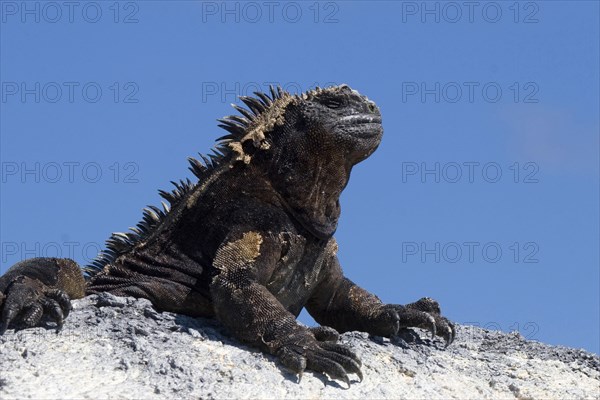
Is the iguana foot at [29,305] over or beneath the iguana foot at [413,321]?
beneath

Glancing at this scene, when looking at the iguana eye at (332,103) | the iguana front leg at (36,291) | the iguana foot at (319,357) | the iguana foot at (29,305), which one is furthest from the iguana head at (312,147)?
the iguana foot at (29,305)

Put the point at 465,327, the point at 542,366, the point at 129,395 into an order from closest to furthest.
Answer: the point at 129,395 < the point at 542,366 < the point at 465,327

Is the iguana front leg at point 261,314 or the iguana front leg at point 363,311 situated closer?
the iguana front leg at point 261,314

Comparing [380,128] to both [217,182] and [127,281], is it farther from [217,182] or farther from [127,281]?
[127,281]

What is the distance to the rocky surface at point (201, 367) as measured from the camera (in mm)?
10016

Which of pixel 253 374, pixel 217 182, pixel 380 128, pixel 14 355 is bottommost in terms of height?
pixel 14 355

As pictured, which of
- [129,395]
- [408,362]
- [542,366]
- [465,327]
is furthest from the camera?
[465,327]

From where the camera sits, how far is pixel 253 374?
34.4 ft

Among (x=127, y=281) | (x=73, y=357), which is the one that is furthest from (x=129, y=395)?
(x=127, y=281)

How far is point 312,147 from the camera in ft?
39.6

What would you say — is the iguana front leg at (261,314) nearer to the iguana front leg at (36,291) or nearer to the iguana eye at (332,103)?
the iguana front leg at (36,291)

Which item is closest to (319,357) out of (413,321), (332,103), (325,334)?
(325,334)

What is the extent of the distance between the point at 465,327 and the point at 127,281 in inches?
160

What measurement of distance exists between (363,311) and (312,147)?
187cm
